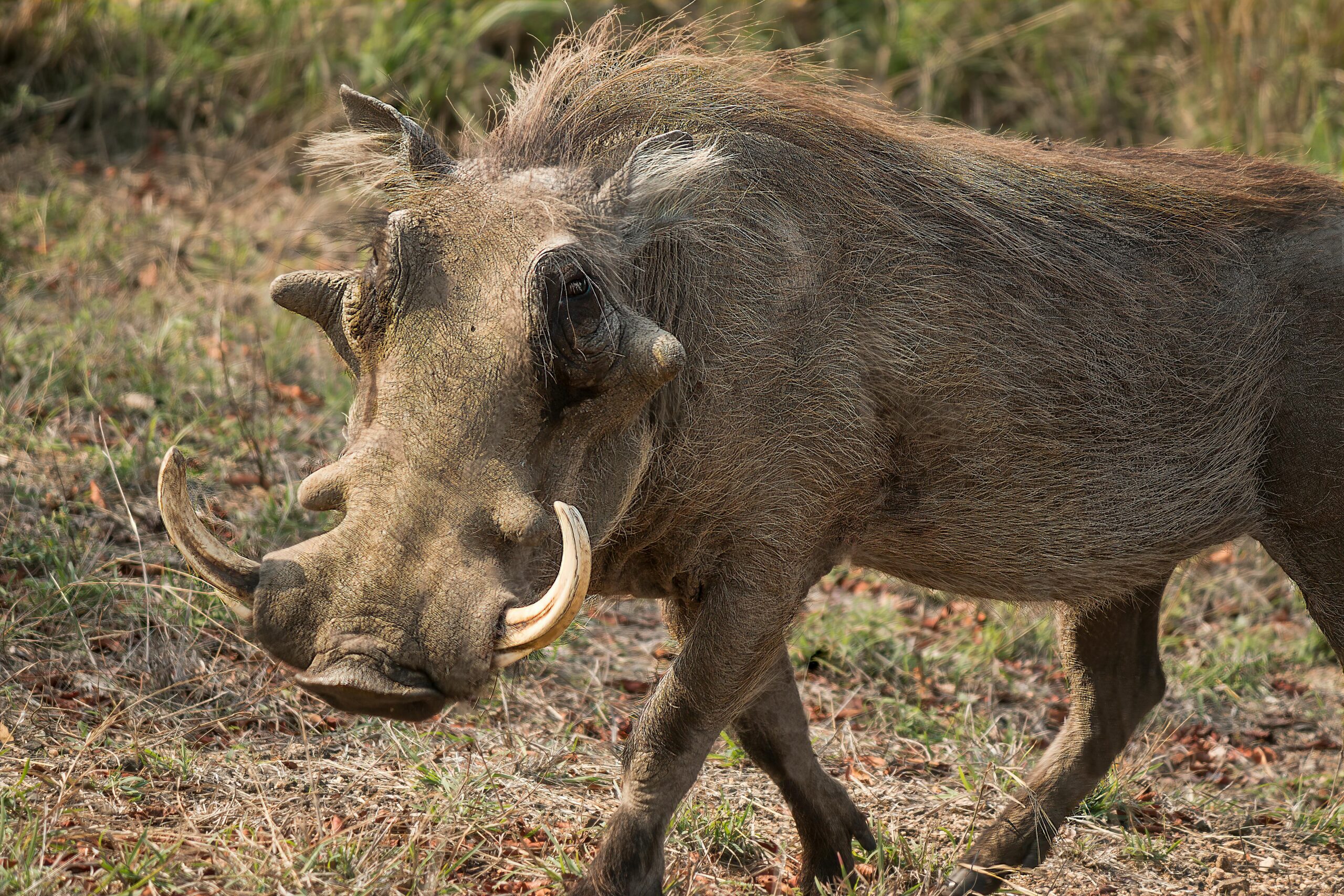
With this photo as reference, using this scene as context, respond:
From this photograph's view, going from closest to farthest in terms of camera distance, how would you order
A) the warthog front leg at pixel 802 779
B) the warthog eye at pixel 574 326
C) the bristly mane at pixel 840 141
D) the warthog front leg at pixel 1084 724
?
the warthog eye at pixel 574 326 → the bristly mane at pixel 840 141 → the warthog front leg at pixel 802 779 → the warthog front leg at pixel 1084 724

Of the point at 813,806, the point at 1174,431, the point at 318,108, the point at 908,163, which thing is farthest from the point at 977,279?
the point at 318,108

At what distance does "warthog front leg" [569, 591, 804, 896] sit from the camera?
9.28ft

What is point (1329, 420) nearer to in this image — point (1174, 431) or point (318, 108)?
point (1174, 431)

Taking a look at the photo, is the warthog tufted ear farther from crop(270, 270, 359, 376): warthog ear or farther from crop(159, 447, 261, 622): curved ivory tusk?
crop(159, 447, 261, 622): curved ivory tusk

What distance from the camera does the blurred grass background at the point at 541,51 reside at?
7.13 m

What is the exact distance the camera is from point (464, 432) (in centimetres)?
240

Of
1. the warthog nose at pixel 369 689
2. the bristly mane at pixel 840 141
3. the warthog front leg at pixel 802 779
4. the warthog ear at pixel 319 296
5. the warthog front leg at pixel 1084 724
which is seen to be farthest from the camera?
the warthog front leg at pixel 1084 724

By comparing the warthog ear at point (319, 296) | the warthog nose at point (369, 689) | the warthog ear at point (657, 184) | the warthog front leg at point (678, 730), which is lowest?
the warthog front leg at point (678, 730)

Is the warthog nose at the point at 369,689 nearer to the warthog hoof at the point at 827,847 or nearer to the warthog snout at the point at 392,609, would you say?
the warthog snout at the point at 392,609

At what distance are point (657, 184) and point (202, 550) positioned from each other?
3.71 ft

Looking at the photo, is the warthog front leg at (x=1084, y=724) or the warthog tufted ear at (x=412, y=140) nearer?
the warthog tufted ear at (x=412, y=140)

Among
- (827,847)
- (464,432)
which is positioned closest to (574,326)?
(464,432)

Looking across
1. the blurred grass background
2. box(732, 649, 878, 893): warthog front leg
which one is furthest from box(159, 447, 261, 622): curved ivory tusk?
the blurred grass background

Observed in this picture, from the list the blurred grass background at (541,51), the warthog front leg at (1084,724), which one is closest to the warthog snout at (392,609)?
the warthog front leg at (1084,724)
